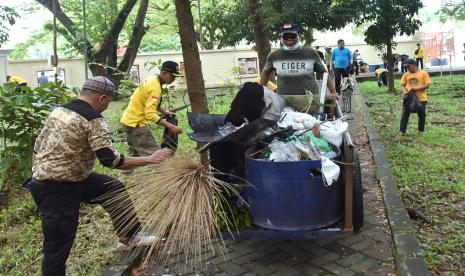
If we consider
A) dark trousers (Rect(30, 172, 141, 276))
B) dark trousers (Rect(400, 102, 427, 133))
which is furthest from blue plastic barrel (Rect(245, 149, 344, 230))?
dark trousers (Rect(400, 102, 427, 133))

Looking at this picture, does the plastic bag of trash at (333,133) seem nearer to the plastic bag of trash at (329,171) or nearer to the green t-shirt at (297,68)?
the plastic bag of trash at (329,171)

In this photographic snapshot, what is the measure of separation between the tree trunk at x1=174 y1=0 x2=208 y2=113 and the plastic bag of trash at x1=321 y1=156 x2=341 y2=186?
2864 mm

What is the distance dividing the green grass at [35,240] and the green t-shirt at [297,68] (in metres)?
1.37

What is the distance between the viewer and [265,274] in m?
3.59

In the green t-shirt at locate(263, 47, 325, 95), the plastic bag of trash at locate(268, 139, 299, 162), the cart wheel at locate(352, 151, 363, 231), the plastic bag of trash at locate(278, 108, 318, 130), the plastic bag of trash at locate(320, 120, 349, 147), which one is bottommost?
the cart wheel at locate(352, 151, 363, 231)

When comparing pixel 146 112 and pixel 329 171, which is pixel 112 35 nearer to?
pixel 146 112

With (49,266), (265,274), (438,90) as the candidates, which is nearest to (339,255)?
(265,274)

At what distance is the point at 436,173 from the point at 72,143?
4516 mm

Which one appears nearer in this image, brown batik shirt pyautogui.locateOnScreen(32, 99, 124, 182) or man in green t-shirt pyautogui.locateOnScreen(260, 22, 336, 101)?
brown batik shirt pyautogui.locateOnScreen(32, 99, 124, 182)

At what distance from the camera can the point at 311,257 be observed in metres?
3.79

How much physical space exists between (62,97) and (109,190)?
88.8 inches

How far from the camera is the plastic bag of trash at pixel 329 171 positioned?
3158mm

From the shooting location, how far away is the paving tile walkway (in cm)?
361

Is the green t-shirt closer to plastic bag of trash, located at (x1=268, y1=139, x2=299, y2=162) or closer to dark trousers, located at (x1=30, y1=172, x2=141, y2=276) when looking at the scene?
plastic bag of trash, located at (x1=268, y1=139, x2=299, y2=162)
